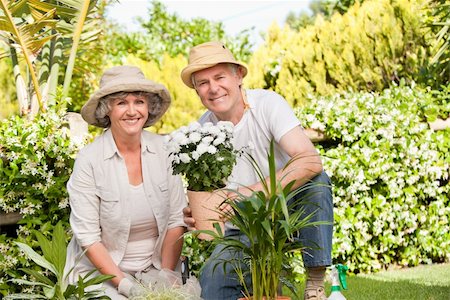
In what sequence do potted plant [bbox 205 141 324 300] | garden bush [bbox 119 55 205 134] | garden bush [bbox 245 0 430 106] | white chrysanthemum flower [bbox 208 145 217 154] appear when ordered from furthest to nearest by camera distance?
garden bush [bbox 119 55 205 134] < garden bush [bbox 245 0 430 106] < white chrysanthemum flower [bbox 208 145 217 154] < potted plant [bbox 205 141 324 300]

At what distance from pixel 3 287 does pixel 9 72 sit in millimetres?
9464

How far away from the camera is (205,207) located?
3518mm

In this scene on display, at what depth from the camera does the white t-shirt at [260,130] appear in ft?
12.5

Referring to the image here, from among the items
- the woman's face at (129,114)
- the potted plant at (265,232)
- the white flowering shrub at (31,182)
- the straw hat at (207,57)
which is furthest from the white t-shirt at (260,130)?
the white flowering shrub at (31,182)

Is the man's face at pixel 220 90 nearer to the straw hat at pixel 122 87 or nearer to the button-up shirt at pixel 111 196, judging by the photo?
the straw hat at pixel 122 87

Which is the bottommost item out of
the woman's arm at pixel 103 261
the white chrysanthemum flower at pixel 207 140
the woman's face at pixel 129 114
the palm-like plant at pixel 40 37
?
the woman's arm at pixel 103 261

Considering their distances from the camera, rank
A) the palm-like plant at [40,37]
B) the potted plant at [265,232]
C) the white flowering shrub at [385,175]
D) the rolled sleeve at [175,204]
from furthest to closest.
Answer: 1. the white flowering shrub at [385,175]
2. the palm-like plant at [40,37]
3. the rolled sleeve at [175,204]
4. the potted plant at [265,232]

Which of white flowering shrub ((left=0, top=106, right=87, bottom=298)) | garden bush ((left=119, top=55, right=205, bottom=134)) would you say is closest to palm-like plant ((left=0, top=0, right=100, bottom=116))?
white flowering shrub ((left=0, top=106, right=87, bottom=298))

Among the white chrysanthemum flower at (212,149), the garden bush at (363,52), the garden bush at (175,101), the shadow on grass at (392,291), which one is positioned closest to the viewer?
the white chrysanthemum flower at (212,149)

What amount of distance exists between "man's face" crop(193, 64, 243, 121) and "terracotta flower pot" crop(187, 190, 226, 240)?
49cm

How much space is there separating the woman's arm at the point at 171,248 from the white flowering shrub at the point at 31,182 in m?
0.97

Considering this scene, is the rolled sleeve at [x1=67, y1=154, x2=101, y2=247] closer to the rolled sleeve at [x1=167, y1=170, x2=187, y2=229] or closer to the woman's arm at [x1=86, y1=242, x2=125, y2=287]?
the woman's arm at [x1=86, y1=242, x2=125, y2=287]

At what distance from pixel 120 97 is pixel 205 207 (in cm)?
72

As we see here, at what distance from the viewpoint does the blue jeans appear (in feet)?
11.8
